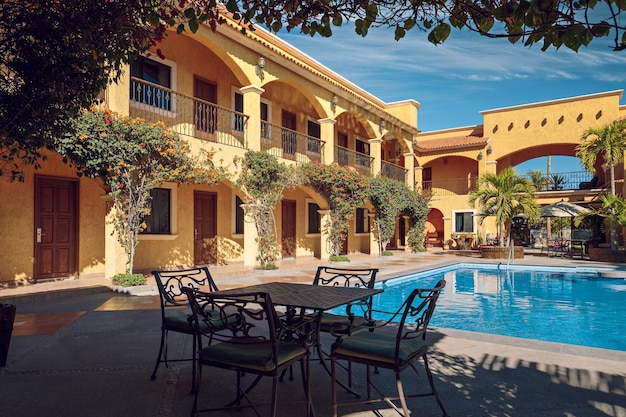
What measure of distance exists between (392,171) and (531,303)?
11742 millimetres

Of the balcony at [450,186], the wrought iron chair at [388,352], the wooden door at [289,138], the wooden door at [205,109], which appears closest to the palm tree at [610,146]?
the balcony at [450,186]

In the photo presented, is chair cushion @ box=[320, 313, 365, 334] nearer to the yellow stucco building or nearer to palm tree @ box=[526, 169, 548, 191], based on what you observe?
the yellow stucco building

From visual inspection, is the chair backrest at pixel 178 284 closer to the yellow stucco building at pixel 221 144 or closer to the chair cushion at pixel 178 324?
the chair cushion at pixel 178 324

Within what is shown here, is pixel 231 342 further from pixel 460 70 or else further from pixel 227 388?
pixel 460 70

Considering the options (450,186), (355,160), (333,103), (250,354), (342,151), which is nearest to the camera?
(250,354)

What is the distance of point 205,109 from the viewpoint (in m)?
12.6

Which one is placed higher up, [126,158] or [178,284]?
[126,158]

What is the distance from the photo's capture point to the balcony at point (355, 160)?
17473mm

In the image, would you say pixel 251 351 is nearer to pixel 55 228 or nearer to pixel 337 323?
pixel 337 323

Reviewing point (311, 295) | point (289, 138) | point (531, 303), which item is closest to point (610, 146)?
point (531, 303)

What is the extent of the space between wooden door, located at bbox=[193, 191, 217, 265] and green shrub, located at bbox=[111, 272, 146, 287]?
388cm

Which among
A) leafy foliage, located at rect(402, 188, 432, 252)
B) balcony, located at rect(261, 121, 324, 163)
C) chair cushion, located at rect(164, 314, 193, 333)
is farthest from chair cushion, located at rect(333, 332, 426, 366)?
leafy foliage, located at rect(402, 188, 432, 252)

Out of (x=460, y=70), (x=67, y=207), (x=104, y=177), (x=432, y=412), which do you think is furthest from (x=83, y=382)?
(x=460, y=70)

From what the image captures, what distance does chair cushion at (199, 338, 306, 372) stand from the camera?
2691 millimetres
